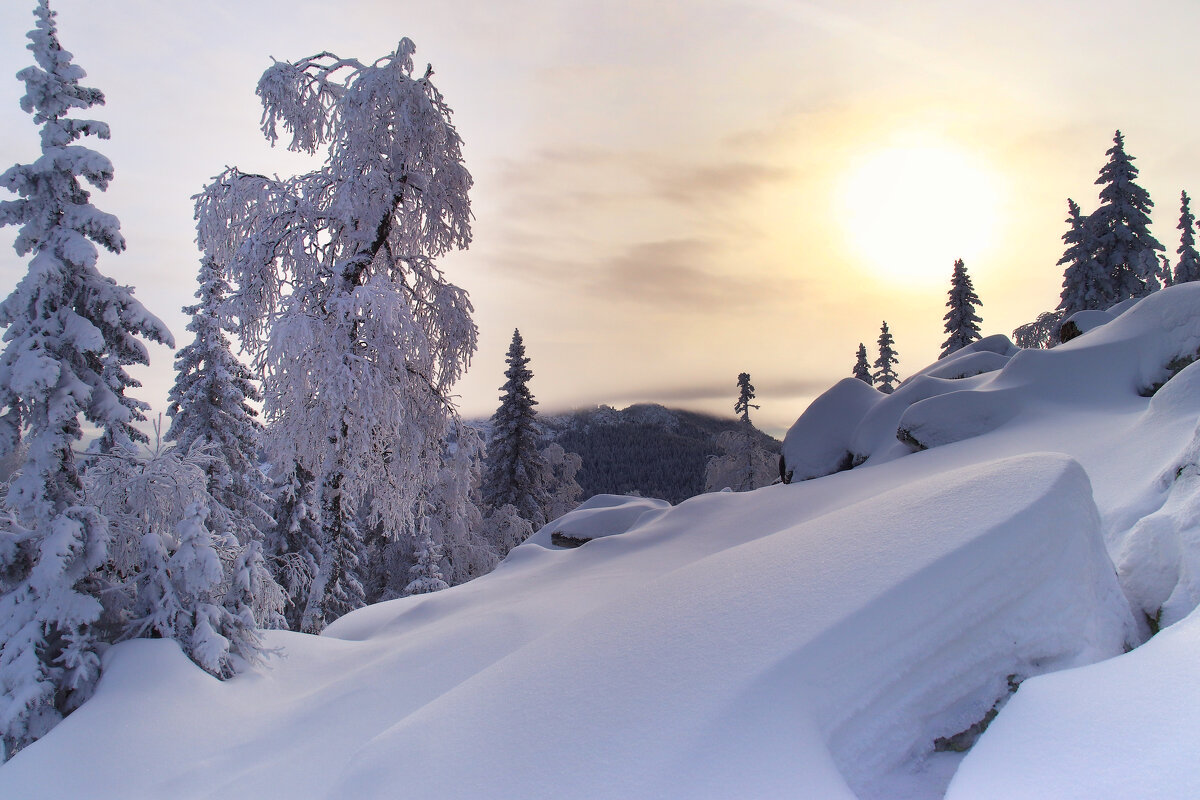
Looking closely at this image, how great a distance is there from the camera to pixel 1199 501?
13.6ft

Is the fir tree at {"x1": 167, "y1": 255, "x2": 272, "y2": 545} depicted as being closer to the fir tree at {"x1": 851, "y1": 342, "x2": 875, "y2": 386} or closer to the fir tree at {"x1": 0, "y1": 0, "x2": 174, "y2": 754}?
the fir tree at {"x1": 0, "y1": 0, "x2": 174, "y2": 754}

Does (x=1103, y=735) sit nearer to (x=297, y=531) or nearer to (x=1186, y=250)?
(x=297, y=531)

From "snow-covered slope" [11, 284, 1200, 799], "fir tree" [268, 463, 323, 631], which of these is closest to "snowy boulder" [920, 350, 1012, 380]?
"snow-covered slope" [11, 284, 1200, 799]

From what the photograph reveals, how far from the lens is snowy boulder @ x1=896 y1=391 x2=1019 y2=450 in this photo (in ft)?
32.5

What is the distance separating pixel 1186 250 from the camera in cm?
3156

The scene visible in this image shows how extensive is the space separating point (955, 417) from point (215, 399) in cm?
1886

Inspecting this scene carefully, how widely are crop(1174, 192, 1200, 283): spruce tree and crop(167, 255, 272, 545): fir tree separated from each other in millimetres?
44899

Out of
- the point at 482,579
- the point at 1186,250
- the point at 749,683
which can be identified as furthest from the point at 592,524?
the point at 1186,250

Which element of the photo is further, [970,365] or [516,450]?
[516,450]

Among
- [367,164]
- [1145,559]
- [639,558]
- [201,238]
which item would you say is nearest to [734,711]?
[1145,559]

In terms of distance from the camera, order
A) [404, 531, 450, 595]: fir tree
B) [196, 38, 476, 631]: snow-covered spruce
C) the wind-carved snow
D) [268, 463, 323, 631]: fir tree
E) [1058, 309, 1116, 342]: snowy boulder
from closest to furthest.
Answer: the wind-carved snow
[196, 38, 476, 631]: snow-covered spruce
[1058, 309, 1116, 342]: snowy boulder
[268, 463, 323, 631]: fir tree
[404, 531, 450, 595]: fir tree

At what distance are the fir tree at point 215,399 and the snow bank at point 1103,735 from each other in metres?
17.8

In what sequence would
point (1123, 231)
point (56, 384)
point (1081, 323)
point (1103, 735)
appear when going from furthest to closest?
point (1123, 231)
point (1081, 323)
point (56, 384)
point (1103, 735)

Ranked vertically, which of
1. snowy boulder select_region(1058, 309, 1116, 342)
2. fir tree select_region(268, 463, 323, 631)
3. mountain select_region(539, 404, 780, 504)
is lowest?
mountain select_region(539, 404, 780, 504)
